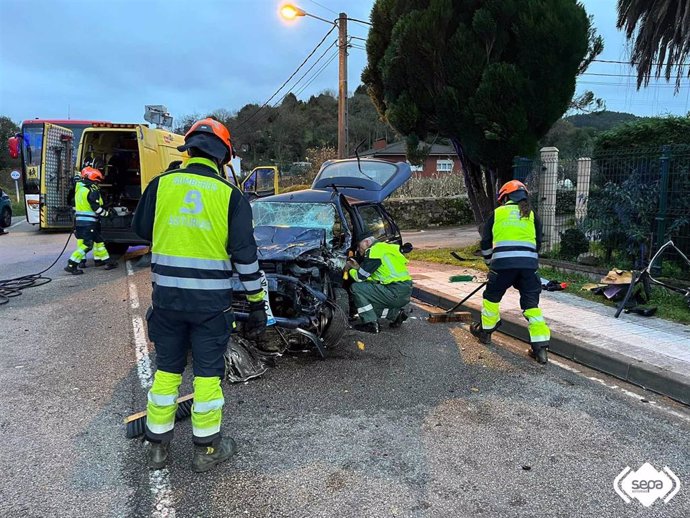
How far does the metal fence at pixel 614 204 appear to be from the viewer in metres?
7.41

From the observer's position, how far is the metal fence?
24.3 feet

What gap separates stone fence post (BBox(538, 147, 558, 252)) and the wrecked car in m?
3.88

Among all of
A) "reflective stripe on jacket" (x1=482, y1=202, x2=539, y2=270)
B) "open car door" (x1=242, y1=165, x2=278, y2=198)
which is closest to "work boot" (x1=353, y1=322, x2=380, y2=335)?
"reflective stripe on jacket" (x1=482, y1=202, x2=539, y2=270)

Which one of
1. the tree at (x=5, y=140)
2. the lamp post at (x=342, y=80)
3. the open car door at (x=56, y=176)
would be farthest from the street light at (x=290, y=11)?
the tree at (x=5, y=140)

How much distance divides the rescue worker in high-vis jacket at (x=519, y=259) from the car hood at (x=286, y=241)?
1.86m

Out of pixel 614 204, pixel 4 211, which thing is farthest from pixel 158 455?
pixel 4 211

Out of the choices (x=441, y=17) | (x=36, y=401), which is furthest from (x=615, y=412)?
(x=441, y=17)

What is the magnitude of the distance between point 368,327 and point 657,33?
1001 centimetres

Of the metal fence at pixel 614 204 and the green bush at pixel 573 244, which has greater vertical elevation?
the metal fence at pixel 614 204

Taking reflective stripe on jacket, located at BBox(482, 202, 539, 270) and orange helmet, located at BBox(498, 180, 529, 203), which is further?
orange helmet, located at BBox(498, 180, 529, 203)

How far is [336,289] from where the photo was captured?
5.59 metres

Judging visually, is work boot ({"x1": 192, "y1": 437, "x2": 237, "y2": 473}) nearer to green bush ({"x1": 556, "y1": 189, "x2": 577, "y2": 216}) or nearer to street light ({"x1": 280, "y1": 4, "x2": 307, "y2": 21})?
green bush ({"x1": 556, "y1": 189, "x2": 577, "y2": 216})

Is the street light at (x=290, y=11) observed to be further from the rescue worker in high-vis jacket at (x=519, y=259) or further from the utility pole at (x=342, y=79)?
the rescue worker in high-vis jacket at (x=519, y=259)

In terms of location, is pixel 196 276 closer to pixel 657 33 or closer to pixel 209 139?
pixel 209 139
